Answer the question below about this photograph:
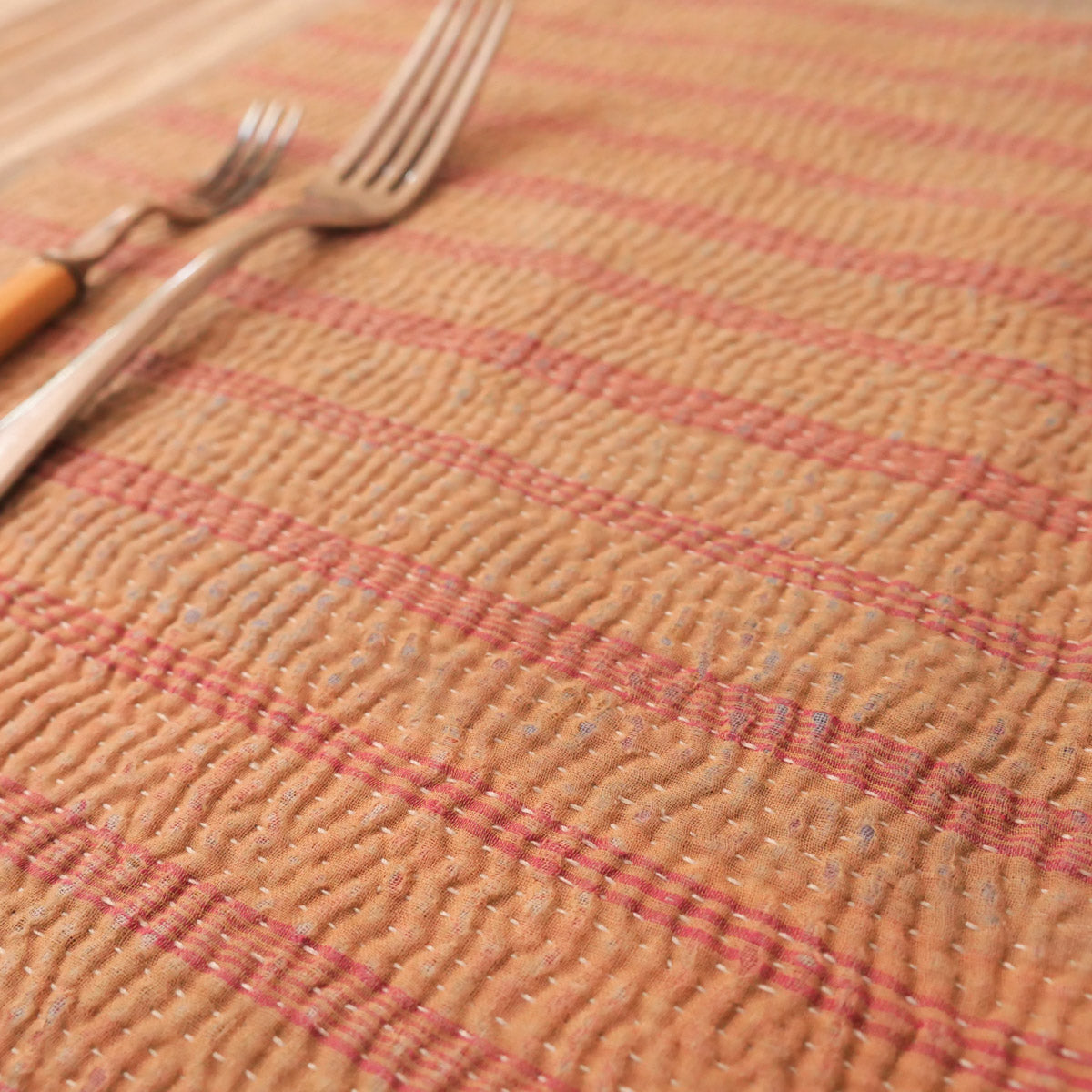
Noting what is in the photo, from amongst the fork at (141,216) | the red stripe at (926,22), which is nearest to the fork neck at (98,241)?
the fork at (141,216)

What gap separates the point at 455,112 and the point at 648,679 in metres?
0.43

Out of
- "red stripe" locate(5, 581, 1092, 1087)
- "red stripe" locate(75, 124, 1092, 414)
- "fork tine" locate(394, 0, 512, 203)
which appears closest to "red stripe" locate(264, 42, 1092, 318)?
"red stripe" locate(75, 124, 1092, 414)


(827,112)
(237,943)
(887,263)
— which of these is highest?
(827,112)

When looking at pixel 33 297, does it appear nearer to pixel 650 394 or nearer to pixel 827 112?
pixel 650 394

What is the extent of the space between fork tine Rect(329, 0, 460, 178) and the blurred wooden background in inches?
7.7

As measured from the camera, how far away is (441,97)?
2.10 feet

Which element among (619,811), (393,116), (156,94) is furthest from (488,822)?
(156,94)

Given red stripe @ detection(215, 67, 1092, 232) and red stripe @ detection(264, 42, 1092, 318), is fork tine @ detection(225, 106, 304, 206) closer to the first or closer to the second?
red stripe @ detection(215, 67, 1092, 232)

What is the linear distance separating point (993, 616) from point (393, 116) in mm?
476

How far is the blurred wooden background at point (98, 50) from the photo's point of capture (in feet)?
2.33

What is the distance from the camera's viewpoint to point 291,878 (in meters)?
0.31

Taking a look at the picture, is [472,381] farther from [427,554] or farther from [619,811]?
[619,811]

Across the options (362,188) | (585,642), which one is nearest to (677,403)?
(585,642)

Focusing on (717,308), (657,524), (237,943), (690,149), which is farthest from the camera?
(690,149)
